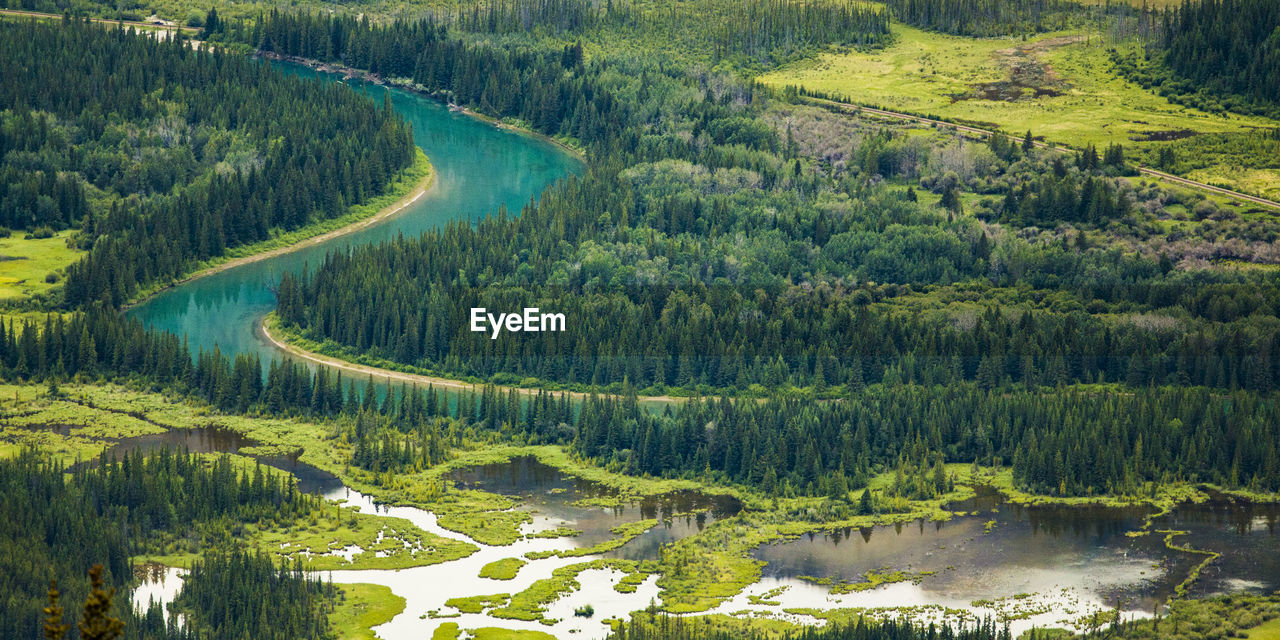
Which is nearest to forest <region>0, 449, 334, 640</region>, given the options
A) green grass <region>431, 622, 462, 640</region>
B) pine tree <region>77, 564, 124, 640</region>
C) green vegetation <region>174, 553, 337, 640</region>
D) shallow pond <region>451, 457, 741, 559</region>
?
green vegetation <region>174, 553, 337, 640</region>

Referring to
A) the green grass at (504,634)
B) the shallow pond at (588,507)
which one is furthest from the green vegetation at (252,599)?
the shallow pond at (588,507)

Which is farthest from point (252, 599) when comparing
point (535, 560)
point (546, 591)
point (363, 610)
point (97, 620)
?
point (97, 620)

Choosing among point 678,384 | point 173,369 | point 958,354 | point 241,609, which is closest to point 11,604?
point 241,609

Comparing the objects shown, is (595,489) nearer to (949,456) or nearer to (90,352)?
(949,456)

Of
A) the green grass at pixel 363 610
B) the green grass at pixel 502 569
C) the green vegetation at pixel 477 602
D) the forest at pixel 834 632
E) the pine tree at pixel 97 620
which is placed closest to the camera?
the pine tree at pixel 97 620

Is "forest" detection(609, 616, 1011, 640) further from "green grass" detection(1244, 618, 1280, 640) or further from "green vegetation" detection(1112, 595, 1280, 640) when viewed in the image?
"green grass" detection(1244, 618, 1280, 640)

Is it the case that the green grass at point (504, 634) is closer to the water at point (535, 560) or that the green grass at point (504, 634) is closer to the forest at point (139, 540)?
the water at point (535, 560)
